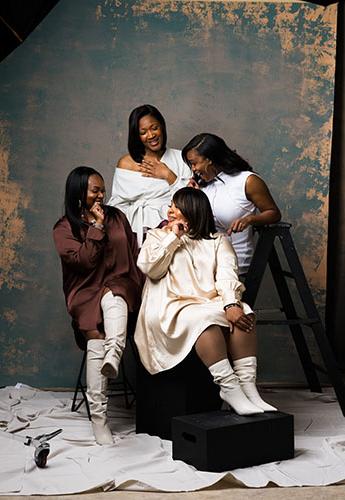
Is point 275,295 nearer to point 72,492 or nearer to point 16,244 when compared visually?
point 16,244

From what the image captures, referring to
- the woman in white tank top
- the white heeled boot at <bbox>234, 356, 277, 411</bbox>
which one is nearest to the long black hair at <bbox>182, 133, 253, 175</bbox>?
the woman in white tank top

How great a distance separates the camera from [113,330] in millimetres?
3451

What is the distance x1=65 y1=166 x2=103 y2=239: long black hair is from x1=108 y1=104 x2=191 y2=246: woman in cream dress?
1.40 ft

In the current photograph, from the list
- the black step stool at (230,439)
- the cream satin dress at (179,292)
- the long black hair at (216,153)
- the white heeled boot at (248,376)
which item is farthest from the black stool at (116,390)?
the long black hair at (216,153)

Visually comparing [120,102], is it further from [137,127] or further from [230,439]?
[230,439]

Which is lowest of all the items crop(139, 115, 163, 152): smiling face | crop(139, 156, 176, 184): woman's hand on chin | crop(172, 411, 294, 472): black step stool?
crop(172, 411, 294, 472): black step stool

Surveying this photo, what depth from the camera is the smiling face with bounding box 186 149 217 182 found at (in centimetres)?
388

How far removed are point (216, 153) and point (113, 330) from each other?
3.46ft

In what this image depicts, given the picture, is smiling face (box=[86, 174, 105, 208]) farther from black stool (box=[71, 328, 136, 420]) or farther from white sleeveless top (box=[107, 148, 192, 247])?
black stool (box=[71, 328, 136, 420])

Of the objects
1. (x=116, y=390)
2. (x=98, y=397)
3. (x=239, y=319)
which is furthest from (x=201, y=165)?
(x=116, y=390)

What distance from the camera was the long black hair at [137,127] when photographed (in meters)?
4.05

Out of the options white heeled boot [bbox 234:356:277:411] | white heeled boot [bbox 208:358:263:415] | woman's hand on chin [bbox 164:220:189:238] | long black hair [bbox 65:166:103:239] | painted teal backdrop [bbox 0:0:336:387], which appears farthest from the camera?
painted teal backdrop [bbox 0:0:336:387]

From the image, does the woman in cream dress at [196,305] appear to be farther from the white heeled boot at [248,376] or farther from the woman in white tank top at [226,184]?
the woman in white tank top at [226,184]

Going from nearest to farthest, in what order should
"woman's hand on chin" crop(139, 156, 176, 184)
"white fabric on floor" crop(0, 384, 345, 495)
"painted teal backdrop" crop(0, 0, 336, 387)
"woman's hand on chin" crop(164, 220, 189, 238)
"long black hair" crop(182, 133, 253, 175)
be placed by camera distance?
"white fabric on floor" crop(0, 384, 345, 495) < "woman's hand on chin" crop(164, 220, 189, 238) < "long black hair" crop(182, 133, 253, 175) < "woman's hand on chin" crop(139, 156, 176, 184) < "painted teal backdrop" crop(0, 0, 336, 387)
